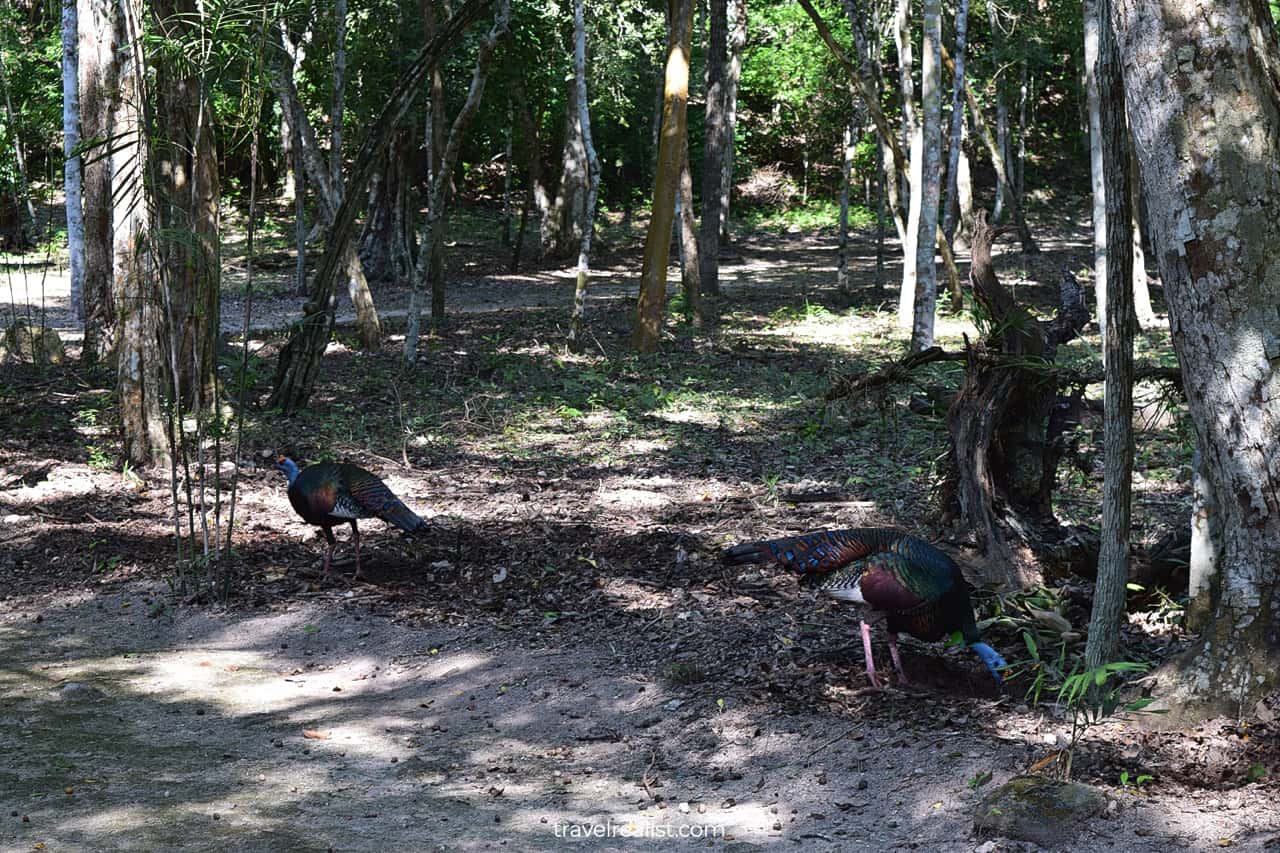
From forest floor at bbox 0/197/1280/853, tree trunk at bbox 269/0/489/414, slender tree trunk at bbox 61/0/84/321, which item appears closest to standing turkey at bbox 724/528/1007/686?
forest floor at bbox 0/197/1280/853

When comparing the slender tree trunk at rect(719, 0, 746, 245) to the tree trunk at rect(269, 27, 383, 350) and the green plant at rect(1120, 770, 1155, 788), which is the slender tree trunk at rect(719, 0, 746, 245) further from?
the green plant at rect(1120, 770, 1155, 788)

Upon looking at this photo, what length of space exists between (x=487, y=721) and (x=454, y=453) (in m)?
5.69

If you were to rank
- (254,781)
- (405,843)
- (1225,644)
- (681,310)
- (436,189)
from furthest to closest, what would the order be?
1. (681,310)
2. (436,189)
3. (254,781)
4. (1225,644)
5. (405,843)

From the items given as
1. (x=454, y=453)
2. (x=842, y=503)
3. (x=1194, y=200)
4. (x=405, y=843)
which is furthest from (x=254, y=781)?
(x=454, y=453)

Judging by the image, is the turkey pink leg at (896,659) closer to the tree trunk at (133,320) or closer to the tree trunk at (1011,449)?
the tree trunk at (1011,449)

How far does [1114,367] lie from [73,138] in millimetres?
16151

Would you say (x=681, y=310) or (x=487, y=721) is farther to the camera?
(x=681, y=310)

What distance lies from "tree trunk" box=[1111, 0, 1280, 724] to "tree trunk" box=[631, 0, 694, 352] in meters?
10.4

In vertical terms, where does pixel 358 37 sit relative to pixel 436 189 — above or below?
above

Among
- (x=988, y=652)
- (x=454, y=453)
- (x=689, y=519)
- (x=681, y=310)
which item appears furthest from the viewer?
(x=681, y=310)

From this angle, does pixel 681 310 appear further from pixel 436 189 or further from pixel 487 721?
pixel 487 721

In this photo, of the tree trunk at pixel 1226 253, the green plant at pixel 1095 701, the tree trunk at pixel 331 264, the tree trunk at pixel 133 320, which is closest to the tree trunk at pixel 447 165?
the tree trunk at pixel 331 264

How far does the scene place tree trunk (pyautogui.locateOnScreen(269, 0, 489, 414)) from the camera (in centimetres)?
1225

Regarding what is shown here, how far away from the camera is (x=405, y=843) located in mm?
4305
